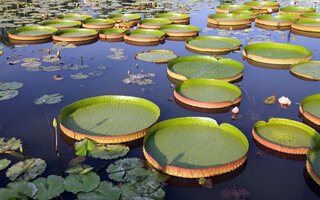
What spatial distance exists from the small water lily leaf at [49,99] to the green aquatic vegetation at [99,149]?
2.04 m

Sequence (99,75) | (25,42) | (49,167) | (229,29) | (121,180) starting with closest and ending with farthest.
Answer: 1. (121,180)
2. (49,167)
3. (99,75)
4. (25,42)
5. (229,29)

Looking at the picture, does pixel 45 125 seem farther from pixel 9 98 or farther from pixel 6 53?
pixel 6 53

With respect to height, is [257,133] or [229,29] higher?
[229,29]

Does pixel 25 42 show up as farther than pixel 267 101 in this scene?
Yes

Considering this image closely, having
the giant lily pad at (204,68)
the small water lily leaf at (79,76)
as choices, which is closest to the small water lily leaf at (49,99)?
the small water lily leaf at (79,76)

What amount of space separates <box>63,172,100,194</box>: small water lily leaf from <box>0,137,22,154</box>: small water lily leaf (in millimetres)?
1318

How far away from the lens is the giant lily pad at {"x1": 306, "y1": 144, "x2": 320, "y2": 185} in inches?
153

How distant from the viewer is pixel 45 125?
5320mm

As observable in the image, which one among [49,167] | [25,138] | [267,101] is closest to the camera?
[49,167]

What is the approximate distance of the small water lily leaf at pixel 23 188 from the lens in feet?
11.7

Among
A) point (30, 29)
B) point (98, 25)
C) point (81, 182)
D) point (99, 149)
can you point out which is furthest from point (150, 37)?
point (81, 182)

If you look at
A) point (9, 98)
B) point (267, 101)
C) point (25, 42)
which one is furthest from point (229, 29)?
point (9, 98)

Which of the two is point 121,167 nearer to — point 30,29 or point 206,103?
point 206,103

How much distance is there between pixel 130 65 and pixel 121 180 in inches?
202
